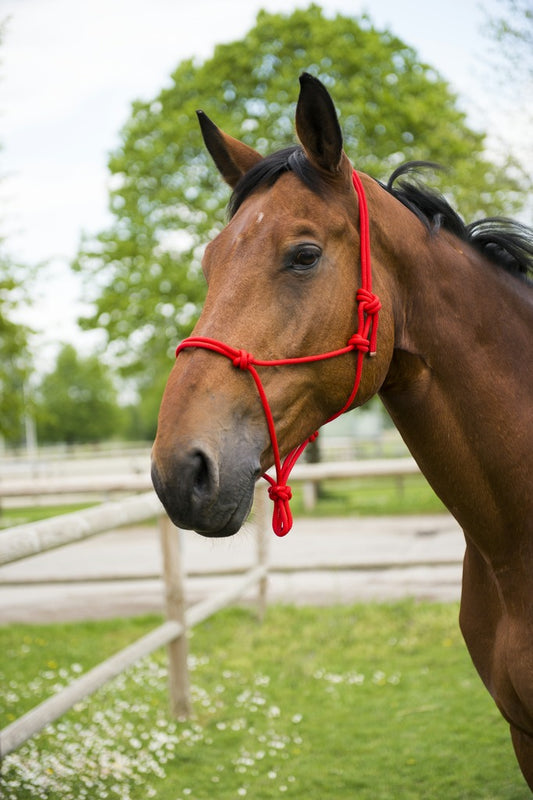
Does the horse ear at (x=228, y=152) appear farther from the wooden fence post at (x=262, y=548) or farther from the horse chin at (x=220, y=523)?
the wooden fence post at (x=262, y=548)

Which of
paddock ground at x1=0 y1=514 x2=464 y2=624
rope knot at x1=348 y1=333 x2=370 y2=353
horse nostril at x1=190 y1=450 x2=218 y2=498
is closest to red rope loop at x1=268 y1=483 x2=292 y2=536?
horse nostril at x1=190 y1=450 x2=218 y2=498

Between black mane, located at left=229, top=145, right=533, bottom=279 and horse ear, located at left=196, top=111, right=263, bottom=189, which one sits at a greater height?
horse ear, located at left=196, top=111, right=263, bottom=189

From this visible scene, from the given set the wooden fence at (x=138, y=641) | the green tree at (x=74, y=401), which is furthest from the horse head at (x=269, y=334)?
the green tree at (x=74, y=401)

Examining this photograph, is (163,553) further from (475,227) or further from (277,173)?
(277,173)

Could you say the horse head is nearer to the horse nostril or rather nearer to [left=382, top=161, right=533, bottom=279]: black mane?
the horse nostril

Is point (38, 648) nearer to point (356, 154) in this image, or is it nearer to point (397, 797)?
point (397, 797)

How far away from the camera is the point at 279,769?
4.07 meters

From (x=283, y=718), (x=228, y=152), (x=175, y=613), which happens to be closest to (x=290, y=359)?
(x=228, y=152)

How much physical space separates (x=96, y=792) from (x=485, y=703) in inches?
100.0

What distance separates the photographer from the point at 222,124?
13.6 metres

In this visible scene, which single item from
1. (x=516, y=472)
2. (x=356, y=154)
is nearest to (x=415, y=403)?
(x=516, y=472)

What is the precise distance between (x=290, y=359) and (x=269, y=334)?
0.28 feet

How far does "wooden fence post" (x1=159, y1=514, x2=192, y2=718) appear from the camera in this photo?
16.0 feet

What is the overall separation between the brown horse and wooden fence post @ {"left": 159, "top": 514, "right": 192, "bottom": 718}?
2776 millimetres
